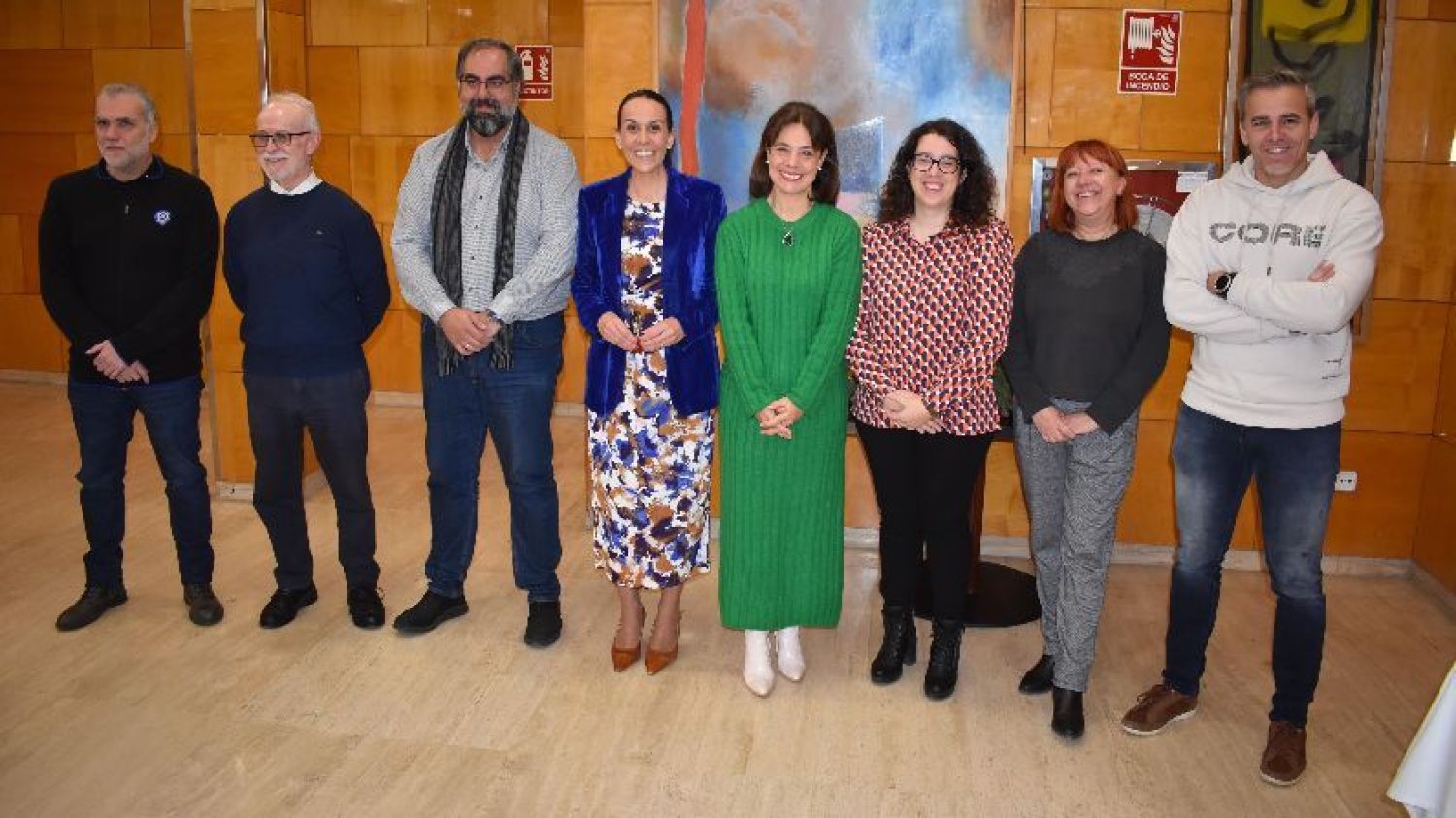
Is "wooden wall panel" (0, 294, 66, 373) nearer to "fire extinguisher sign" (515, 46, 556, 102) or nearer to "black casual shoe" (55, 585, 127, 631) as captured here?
"fire extinguisher sign" (515, 46, 556, 102)

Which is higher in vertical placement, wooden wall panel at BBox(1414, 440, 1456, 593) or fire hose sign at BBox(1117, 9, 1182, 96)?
fire hose sign at BBox(1117, 9, 1182, 96)

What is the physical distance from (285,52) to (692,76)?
193 cm

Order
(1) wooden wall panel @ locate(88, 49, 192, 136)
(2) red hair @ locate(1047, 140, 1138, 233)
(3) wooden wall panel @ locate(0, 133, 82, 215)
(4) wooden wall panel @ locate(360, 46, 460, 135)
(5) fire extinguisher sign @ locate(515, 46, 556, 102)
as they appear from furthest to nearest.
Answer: (3) wooden wall panel @ locate(0, 133, 82, 215)
(1) wooden wall panel @ locate(88, 49, 192, 136)
(4) wooden wall panel @ locate(360, 46, 460, 135)
(5) fire extinguisher sign @ locate(515, 46, 556, 102)
(2) red hair @ locate(1047, 140, 1138, 233)

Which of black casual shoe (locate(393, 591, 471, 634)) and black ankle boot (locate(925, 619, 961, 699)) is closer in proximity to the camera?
black ankle boot (locate(925, 619, 961, 699))

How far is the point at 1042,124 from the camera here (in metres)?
4.55

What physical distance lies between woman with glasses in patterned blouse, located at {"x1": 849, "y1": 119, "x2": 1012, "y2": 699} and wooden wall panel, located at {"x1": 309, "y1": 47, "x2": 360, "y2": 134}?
15.9ft

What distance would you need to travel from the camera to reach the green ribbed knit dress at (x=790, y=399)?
3.30 m

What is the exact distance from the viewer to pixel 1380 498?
4.64 m

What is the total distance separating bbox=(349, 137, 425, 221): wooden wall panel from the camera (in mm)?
7273

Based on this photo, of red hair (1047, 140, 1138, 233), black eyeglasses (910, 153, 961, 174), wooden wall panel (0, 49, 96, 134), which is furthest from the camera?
wooden wall panel (0, 49, 96, 134)

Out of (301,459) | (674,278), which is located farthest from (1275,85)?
(301,459)

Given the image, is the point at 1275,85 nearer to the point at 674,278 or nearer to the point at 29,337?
the point at 674,278

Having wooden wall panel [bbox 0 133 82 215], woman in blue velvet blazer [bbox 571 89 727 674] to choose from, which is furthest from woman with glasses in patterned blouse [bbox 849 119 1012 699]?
wooden wall panel [bbox 0 133 82 215]

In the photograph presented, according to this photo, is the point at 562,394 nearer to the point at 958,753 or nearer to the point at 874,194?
the point at 874,194
